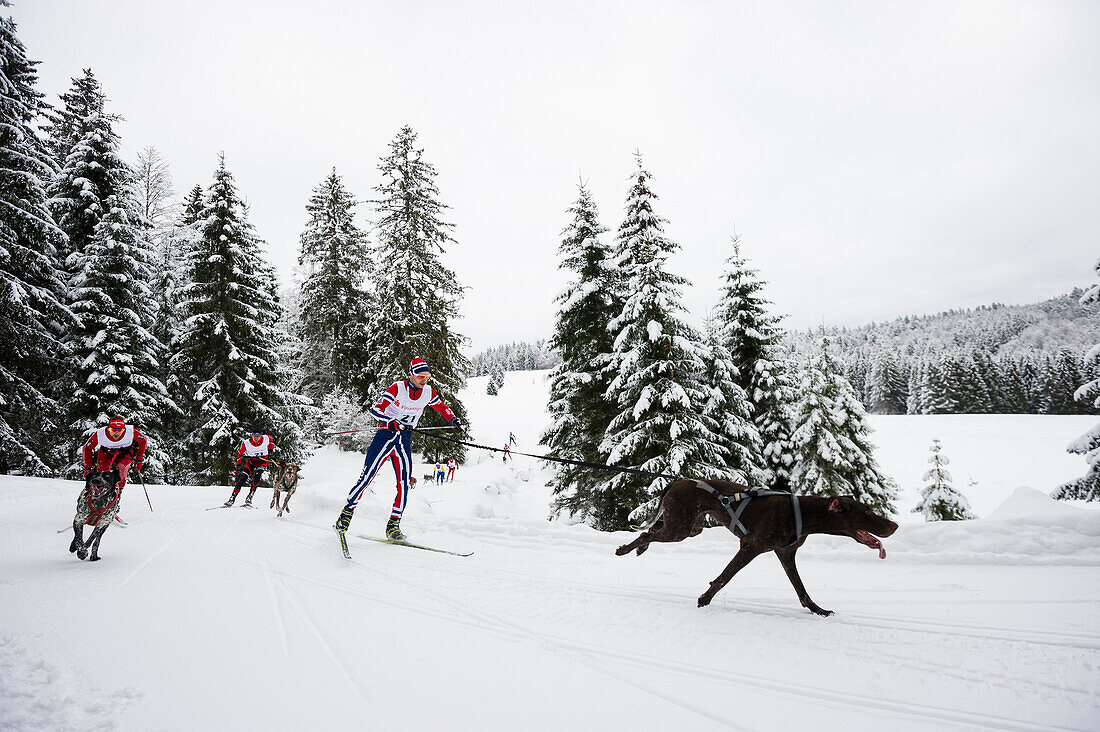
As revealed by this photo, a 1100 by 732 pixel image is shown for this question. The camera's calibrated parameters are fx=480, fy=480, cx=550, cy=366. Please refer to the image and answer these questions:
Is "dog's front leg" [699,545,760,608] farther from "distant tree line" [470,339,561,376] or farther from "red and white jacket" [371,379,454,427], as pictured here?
"distant tree line" [470,339,561,376]

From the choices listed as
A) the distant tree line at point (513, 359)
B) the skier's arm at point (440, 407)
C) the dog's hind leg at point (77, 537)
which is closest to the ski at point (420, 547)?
the skier's arm at point (440, 407)

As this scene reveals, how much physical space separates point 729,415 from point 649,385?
2818mm

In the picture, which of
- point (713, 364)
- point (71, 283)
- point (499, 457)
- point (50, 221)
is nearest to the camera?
point (713, 364)

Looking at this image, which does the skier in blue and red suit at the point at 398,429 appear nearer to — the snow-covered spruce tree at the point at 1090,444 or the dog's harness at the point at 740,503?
the dog's harness at the point at 740,503

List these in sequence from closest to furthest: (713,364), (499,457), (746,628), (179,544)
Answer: (746,628), (179,544), (713,364), (499,457)

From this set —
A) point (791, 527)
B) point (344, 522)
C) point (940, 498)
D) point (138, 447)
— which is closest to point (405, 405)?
point (344, 522)

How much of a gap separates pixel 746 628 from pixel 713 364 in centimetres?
1024

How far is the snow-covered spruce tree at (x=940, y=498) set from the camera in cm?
1936

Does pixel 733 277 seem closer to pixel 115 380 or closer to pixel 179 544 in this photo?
pixel 179 544

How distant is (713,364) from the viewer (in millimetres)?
13523

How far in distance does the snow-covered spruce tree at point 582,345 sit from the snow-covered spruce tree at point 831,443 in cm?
880

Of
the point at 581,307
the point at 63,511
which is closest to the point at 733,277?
the point at 581,307

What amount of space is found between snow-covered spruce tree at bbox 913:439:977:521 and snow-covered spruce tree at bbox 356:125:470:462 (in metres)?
20.3

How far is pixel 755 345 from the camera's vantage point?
55.7 feet
